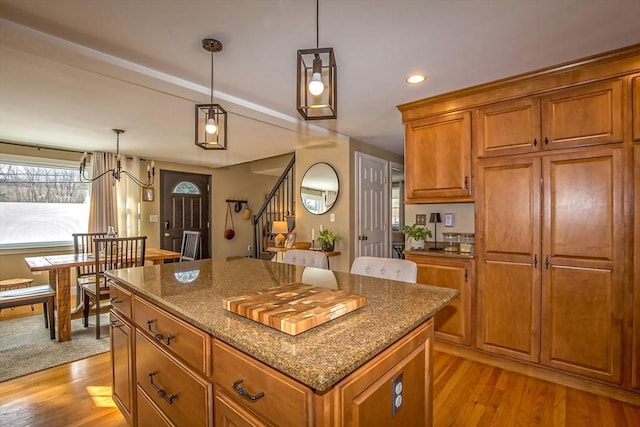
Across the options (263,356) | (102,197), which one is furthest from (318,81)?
(102,197)

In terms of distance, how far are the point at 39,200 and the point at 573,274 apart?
262 inches

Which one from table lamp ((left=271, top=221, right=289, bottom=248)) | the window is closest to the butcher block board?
table lamp ((left=271, top=221, right=289, bottom=248))

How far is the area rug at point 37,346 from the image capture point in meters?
2.56

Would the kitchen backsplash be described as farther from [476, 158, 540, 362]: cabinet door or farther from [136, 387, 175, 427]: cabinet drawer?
[136, 387, 175, 427]: cabinet drawer

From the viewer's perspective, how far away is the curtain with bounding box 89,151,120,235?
4.93 meters

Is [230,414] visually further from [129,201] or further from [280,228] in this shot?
[129,201]

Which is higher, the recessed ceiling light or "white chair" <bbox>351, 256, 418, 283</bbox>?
the recessed ceiling light

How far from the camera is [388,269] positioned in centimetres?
177

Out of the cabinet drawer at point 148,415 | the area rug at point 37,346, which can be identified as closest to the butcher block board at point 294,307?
the cabinet drawer at point 148,415

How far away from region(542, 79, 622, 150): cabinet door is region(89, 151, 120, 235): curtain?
5.89 meters

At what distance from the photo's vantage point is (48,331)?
3.28 m

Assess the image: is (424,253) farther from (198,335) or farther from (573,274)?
(198,335)

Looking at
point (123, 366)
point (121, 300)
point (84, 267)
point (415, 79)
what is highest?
point (415, 79)

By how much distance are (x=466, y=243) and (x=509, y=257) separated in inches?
17.2
